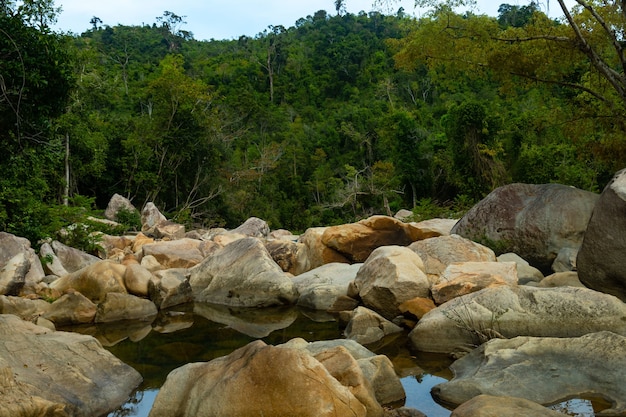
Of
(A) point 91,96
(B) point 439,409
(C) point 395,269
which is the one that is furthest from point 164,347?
(A) point 91,96

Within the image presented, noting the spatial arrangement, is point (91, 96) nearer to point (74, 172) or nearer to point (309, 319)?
point (74, 172)

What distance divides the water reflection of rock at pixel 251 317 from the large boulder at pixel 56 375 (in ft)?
8.97

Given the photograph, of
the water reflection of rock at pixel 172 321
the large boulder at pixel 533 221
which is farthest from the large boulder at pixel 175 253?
the large boulder at pixel 533 221

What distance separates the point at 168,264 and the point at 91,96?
15279 mm

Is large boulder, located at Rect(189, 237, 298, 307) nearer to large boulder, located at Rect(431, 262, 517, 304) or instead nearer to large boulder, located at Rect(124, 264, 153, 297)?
large boulder, located at Rect(124, 264, 153, 297)

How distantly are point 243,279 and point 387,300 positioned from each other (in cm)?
316

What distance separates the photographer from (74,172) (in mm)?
25094

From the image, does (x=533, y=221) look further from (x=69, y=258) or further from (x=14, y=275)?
(x=69, y=258)

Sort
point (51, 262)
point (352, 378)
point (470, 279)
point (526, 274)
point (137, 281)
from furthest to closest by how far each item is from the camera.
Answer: point (51, 262) < point (137, 281) < point (526, 274) < point (470, 279) < point (352, 378)

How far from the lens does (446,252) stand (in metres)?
10.6

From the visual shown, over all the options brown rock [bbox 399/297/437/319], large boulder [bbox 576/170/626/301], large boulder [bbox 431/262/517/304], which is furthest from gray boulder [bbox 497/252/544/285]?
brown rock [bbox 399/297/437/319]

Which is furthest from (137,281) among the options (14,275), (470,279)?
(470,279)

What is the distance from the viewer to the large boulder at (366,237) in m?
13.3

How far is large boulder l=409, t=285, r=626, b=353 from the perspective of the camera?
698 cm
